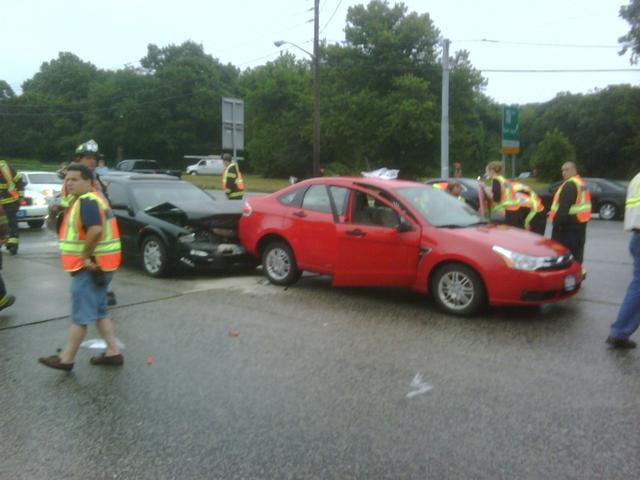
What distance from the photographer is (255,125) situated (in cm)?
7056

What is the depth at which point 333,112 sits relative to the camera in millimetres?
49094

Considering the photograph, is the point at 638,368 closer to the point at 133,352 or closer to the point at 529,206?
the point at 133,352

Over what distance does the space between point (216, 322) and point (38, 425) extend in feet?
9.45

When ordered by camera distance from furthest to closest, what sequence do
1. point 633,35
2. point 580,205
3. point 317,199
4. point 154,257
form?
point 633,35
point 154,257
point 580,205
point 317,199

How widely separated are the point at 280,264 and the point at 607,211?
16169 mm

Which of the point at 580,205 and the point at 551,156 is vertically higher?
the point at 551,156

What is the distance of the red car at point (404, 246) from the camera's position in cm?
705

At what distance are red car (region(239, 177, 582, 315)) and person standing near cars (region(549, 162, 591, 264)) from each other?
1376mm

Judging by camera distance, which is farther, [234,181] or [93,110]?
[93,110]

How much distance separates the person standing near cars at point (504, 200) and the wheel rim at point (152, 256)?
5.04 m

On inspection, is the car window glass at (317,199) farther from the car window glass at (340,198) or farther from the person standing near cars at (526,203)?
the person standing near cars at (526,203)

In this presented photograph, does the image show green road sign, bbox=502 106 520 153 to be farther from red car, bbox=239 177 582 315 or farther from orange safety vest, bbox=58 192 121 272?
orange safety vest, bbox=58 192 121 272

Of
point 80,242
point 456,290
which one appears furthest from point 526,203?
point 80,242

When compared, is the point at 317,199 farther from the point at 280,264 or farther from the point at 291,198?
the point at 280,264
